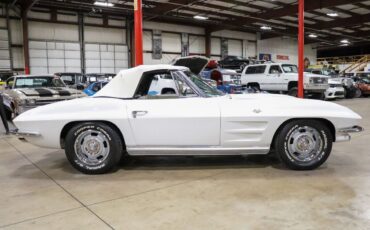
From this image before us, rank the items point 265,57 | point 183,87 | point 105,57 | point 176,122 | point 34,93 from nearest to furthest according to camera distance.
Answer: point 176,122
point 183,87
point 34,93
point 105,57
point 265,57

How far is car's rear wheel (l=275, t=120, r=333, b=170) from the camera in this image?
4051 millimetres

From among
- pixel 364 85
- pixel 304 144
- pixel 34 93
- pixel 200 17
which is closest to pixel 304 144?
pixel 304 144

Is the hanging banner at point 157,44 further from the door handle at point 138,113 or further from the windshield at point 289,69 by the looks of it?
the door handle at point 138,113

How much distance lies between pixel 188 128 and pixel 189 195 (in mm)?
945

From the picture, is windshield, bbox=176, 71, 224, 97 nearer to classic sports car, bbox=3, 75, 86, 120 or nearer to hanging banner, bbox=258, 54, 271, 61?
classic sports car, bbox=3, 75, 86, 120

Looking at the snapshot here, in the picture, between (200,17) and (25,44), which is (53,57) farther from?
(200,17)

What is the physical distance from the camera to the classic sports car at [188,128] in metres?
4.00

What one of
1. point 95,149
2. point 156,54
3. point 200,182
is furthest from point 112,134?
point 156,54

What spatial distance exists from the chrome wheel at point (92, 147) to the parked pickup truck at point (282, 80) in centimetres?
1200

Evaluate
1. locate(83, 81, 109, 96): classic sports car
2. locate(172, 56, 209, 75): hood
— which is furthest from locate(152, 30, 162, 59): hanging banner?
locate(172, 56, 209, 75): hood

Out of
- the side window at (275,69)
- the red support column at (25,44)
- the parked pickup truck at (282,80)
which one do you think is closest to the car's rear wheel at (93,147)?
the parked pickup truck at (282,80)

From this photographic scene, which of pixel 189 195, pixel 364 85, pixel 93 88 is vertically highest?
pixel 364 85

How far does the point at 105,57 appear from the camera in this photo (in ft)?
77.1

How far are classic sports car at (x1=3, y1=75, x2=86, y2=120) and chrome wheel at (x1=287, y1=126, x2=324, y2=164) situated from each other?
5847 mm
